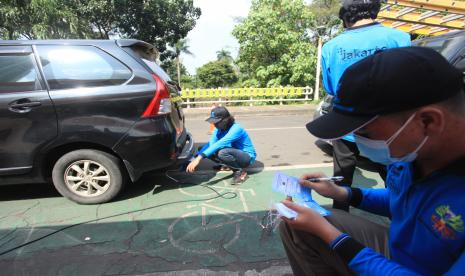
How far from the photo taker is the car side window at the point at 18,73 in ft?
9.84

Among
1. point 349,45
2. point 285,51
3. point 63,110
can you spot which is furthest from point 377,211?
point 285,51

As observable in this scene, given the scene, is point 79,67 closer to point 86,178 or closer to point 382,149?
point 86,178

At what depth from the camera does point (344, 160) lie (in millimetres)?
2590

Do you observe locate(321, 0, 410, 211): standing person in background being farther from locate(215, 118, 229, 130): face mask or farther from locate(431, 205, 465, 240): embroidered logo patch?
locate(215, 118, 229, 130): face mask

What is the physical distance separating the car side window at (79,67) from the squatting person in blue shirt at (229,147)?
113 cm

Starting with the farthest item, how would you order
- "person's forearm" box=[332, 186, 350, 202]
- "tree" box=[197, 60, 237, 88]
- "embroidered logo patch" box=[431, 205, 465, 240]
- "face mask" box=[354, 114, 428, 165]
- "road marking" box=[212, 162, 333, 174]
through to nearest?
"tree" box=[197, 60, 237, 88]
"road marking" box=[212, 162, 333, 174]
"person's forearm" box=[332, 186, 350, 202]
"face mask" box=[354, 114, 428, 165]
"embroidered logo patch" box=[431, 205, 465, 240]

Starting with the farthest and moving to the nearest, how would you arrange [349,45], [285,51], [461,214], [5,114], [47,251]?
[285,51]
[5,114]
[47,251]
[349,45]
[461,214]

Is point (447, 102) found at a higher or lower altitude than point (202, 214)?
higher

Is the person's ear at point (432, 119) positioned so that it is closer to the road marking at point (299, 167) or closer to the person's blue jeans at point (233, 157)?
the person's blue jeans at point (233, 157)

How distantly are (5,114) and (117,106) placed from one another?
3.31 ft

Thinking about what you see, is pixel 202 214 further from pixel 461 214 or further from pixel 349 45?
pixel 461 214

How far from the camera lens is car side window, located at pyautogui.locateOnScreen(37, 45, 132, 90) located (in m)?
3.01

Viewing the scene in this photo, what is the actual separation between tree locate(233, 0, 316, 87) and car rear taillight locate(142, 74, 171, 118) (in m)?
14.9

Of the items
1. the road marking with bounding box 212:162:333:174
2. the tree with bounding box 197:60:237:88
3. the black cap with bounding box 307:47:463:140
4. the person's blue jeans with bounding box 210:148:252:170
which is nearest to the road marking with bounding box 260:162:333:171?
the road marking with bounding box 212:162:333:174
